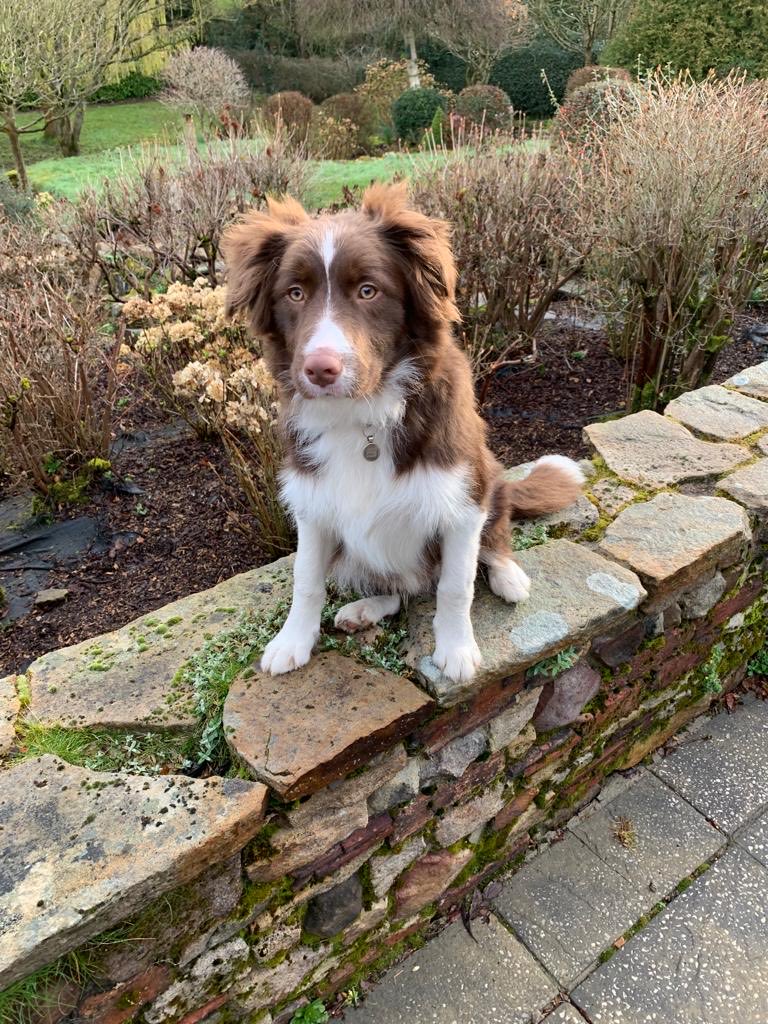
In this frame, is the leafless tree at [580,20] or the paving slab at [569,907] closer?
the paving slab at [569,907]

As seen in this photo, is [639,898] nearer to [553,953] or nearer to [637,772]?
[553,953]

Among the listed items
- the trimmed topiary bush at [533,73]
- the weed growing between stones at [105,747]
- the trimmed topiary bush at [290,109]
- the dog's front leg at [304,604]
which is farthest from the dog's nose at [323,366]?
the trimmed topiary bush at [533,73]

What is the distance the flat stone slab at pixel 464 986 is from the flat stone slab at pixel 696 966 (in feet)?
0.51

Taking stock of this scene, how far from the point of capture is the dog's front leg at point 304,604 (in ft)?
6.68

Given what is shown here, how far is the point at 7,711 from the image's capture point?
6.39 feet

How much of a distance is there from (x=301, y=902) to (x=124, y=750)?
24.4 inches

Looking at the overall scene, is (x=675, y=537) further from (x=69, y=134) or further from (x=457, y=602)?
(x=69, y=134)

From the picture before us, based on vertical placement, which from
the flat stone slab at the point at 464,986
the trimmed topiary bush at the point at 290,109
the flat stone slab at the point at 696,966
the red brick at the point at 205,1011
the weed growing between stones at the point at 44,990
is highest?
the trimmed topiary bush at the point at 290,109

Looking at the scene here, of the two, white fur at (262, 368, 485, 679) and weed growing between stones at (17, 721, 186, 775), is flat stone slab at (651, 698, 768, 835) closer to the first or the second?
white fur at (262, 368, 485, 679)

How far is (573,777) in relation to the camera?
2.56m

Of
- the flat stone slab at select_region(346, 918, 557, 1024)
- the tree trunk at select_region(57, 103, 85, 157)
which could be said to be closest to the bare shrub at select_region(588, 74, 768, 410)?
the flat stone slab at select_region(346, 918, 557, 1024)

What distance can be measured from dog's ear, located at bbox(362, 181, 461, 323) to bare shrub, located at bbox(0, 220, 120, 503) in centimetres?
198

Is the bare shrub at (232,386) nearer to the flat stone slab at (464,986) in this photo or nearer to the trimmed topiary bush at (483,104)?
the flat stone slab at (464,986)

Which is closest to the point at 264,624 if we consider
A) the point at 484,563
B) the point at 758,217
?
the point at 484,563
